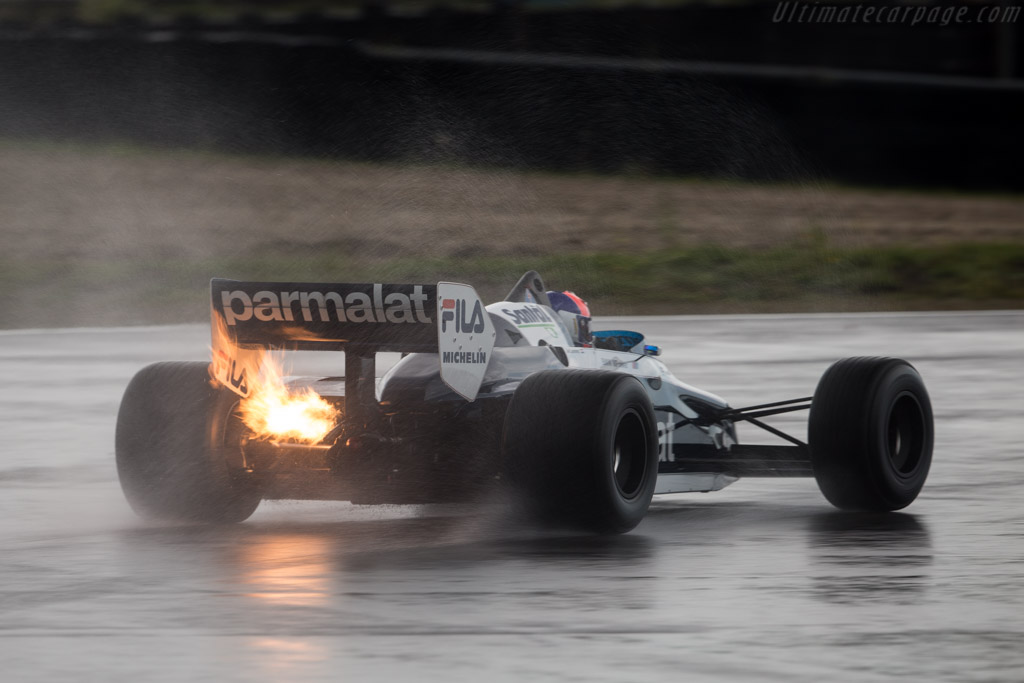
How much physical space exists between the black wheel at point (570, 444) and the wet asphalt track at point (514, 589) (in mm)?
190

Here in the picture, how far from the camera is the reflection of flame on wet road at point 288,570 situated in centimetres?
682

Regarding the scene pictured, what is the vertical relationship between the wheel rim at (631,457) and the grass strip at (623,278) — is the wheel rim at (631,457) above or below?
below

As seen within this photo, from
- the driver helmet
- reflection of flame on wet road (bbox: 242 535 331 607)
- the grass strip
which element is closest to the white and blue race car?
the driver helmet

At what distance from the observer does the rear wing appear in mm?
7836

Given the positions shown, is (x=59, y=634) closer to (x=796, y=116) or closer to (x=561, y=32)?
(x=796, y=116)

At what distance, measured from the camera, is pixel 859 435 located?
8.76m

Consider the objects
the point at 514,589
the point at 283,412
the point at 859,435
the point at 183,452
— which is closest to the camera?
the point at 514,589

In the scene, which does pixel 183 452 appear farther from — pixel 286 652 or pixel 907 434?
pixel 907 434

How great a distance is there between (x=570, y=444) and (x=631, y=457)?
608 mm

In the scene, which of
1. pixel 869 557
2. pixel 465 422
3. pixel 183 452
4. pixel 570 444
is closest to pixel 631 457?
pixel 570 444

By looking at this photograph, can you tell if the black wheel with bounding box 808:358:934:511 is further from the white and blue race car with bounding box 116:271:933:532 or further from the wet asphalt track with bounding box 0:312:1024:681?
the wet asphalt track with bounding box 0:312:1024:681

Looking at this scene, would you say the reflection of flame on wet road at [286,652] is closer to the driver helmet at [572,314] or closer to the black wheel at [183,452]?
the black wheel at [183,452]

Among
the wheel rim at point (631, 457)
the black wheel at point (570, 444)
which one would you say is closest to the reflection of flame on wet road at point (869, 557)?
the wheel rim at point (631, 457)

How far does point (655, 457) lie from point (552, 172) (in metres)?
26.3
